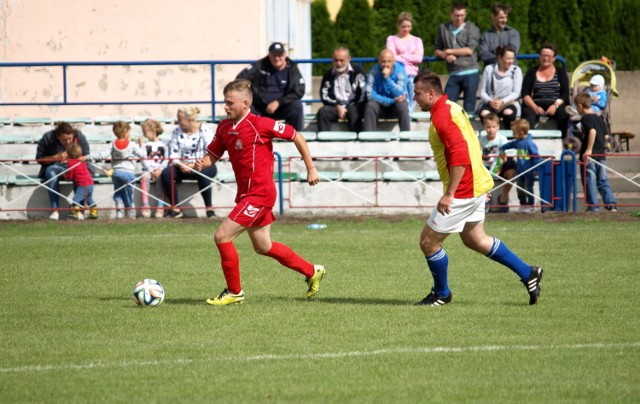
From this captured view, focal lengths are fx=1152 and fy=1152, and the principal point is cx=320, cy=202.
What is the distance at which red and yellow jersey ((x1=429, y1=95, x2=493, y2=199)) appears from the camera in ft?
28.6

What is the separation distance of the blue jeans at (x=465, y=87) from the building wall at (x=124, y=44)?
4569mm

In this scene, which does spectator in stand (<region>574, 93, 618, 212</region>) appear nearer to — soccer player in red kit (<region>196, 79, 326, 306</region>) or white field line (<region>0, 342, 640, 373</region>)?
soccer player in red kit (<region>196, 79, 326, 306</region>)

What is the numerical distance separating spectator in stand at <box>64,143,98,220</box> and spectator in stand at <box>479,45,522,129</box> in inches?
252

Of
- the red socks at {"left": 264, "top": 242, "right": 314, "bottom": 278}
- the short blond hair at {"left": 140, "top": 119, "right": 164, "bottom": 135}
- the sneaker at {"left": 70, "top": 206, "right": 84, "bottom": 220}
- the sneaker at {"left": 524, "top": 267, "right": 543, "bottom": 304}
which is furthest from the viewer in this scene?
the short blond hair at {"left": 140, "top": 119, "right": 164, "bottom": 135}

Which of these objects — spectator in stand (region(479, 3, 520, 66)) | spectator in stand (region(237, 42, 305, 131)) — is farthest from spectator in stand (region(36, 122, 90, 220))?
spectator in stand (region(479, 3, 520, 66))

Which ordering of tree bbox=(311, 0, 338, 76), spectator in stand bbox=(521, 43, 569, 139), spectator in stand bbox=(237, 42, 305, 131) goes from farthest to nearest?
tree bbox=(311, 0, 338, 76)
spectator in stand bbox=(521, 43, 569, 139)
spectator in stand bbox=(237, 42, 305, 131)

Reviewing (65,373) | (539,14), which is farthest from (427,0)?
(65,373)

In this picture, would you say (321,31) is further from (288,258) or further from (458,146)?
(458,146)

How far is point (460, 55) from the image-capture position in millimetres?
19359

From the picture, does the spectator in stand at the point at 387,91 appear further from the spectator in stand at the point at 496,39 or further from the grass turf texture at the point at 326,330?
the grass turf texture at the point at 326,330

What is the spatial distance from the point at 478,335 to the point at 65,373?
276 cm

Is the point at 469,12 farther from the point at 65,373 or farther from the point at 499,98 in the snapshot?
the point at 65,373

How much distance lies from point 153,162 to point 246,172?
8872mm

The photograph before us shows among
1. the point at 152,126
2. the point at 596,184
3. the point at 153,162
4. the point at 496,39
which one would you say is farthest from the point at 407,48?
the point at 153,162
